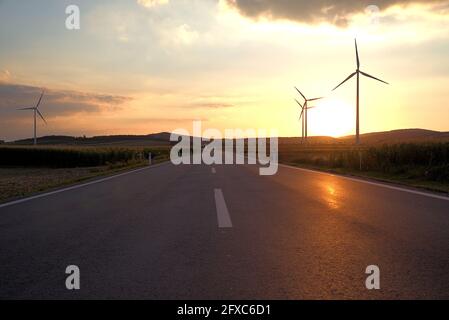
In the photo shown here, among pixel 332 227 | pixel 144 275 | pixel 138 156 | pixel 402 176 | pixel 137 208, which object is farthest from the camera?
pixel 138 156

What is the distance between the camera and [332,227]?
753 centimetres

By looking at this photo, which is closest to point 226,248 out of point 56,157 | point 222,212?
point 222,212

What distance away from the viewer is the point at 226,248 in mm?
6043

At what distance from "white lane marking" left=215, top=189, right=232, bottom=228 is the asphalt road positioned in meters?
0.02

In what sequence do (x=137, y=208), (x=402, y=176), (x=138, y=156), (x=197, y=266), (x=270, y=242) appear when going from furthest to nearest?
(x=138, y=156)
(x=402, y=176)
(x=137, y=208)
(x=270, y=242)
(x=197, y=266)

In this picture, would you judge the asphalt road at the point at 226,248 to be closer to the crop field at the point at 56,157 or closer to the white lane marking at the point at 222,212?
the white lane marking at the point at 222,212

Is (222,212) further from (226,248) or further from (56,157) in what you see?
(56,157)

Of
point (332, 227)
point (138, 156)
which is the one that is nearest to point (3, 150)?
point (138, 156)

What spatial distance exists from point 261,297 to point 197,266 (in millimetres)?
1208

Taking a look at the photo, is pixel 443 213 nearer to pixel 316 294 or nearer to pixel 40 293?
pixel 316 294

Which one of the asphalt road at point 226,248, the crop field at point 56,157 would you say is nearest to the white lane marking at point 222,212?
the asphalt road at point 226,248

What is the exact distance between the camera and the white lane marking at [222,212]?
779 centimetres

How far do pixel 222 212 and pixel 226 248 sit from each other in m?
3.10

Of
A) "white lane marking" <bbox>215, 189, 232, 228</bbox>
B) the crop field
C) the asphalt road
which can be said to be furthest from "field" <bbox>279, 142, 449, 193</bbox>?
the crop field
